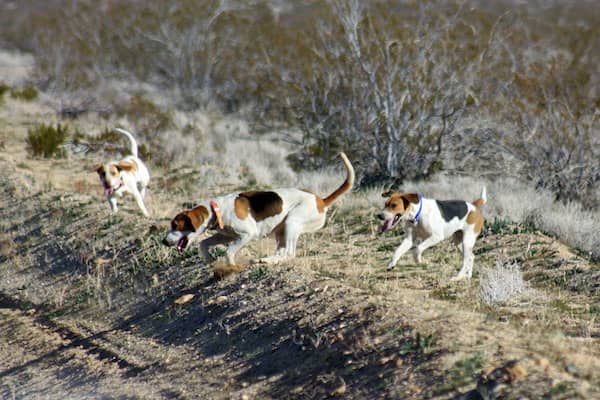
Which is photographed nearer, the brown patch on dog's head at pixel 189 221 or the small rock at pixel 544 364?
the small rock at pixel 544 364

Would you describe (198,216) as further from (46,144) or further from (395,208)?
(46,144)

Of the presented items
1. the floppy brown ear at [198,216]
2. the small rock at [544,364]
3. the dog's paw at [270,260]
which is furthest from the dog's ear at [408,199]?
the small rock at [544,364]

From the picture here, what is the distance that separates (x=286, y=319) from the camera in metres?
7.40

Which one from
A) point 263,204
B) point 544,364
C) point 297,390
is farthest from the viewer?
point 263,204

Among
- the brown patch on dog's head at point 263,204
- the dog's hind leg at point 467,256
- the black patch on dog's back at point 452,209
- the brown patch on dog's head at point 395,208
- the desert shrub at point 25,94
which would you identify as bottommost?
the dog's hind leg at point 467,256

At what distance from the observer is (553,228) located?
1167 cm

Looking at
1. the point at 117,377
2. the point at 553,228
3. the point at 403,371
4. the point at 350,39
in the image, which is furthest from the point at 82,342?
the point at 350,39

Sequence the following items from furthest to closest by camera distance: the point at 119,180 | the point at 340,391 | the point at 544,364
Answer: the point at 119,180 < the point at 340,391 < the point at 544,364

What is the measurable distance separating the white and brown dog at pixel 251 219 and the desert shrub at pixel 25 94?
70.4ft

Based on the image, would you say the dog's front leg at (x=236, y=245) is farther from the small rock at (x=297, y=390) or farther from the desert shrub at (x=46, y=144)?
the desert shrub at (x=46, y=144)

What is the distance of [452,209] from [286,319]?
108 inches

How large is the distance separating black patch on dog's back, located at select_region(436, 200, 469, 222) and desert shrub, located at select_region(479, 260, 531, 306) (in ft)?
2.66

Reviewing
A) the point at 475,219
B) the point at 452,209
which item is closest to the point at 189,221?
the point at 452,209

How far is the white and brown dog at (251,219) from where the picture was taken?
332 inches
